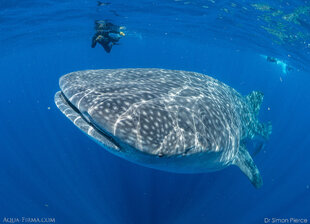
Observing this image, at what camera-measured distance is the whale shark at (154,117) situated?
9.88ft

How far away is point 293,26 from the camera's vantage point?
45.9 ft

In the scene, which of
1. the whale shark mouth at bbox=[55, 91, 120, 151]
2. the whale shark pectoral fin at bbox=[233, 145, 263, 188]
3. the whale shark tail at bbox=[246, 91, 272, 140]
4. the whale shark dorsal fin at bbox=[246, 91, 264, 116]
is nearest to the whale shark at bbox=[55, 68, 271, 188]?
the whale shark mouth at bbox=[55, 91, 120, 151]

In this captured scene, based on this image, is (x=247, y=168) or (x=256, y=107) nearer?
(x=247, y=168)

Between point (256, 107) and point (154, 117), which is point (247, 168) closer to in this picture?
point (256, 107)

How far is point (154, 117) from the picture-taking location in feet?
10.6

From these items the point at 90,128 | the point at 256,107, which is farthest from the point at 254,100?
the point at 90,128

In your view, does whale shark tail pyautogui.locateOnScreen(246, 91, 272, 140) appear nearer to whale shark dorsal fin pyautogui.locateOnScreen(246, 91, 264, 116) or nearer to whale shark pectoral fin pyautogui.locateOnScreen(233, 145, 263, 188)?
whale shark dorsal fin pyautogui.locateOnScreen(246, 91, 264, 116)

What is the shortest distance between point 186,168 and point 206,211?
5907 millimetres

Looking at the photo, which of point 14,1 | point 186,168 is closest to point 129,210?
point 186,168

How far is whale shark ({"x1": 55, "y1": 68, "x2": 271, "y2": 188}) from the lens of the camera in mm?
3012

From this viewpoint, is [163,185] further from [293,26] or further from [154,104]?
[293,26]

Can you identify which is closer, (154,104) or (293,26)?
(154,104)

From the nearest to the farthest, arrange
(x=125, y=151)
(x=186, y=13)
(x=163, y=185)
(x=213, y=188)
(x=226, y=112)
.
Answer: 1. (x=125, y=151)
2. (x=226, y=112)
3. (x=163, y=185)
4. (x=213, y=188)
5. (x=186, y=13)

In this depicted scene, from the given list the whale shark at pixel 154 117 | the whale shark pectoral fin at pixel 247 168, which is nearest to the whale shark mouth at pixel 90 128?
the whale shark at pixel 154 117
